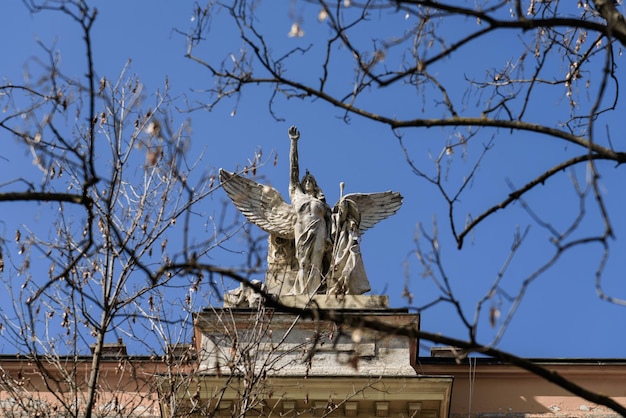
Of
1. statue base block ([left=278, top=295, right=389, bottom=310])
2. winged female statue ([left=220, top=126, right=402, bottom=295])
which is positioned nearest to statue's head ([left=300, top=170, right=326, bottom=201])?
winged female statue ([left=220, top=126, right=402, bottom=295])

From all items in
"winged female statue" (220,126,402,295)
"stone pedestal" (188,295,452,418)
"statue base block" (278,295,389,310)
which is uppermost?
"winged female statue" (220,126,402,295)

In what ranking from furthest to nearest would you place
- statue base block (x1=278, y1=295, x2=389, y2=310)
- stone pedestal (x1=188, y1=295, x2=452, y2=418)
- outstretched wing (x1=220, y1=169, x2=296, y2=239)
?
outstretched wing (x1=220, y1=169, x2=296, y2=239)
statue base block (x1=278, y1=295, x2=389, y2=310)
stone pedestal (x1=188, y1=295, x2=452, y2=418)

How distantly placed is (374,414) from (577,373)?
321 cm

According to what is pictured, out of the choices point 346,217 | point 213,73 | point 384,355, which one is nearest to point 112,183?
point 213,73

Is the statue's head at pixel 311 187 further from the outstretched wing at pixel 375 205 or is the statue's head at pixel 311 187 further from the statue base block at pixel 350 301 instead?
the statue base block at pixel 350 301

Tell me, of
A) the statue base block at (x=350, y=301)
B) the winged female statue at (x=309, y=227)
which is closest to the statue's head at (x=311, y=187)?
the winged female statue at (x=309, y=227)

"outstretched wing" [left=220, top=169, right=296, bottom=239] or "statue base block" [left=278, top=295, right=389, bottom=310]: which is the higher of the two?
"outstretched wing" [left=220, top=169, right=296, bottom=239]

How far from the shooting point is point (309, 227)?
1733cm

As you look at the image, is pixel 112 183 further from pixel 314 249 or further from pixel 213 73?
pixel 314 249

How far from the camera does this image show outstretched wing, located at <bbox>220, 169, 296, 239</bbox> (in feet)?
58.4

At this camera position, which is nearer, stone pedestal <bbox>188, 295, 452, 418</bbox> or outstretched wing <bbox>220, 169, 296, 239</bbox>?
stone pedestal <bbox>188, 295, 452, 418</bbox>

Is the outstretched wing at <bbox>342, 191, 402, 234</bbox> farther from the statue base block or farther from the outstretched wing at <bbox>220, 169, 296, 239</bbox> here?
the statue base block

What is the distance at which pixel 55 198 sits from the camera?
724cm

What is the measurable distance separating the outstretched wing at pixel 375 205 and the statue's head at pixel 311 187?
0.44 meters
